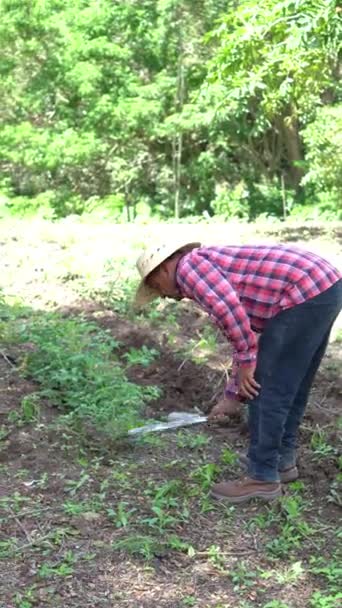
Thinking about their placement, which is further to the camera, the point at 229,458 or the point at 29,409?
the point at 29,409

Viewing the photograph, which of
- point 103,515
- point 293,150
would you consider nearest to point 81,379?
point 103,515

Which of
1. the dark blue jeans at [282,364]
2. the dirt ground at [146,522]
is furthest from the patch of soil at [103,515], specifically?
the dark blue jeans at [282,364]

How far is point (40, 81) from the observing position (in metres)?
18.9

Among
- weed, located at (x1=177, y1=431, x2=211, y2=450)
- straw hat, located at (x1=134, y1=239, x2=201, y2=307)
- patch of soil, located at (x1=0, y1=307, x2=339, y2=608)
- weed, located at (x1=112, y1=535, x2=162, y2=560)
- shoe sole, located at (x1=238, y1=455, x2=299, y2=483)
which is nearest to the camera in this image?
patch of soil, located at (x1=0, y1=307, x2=339, y2=608)

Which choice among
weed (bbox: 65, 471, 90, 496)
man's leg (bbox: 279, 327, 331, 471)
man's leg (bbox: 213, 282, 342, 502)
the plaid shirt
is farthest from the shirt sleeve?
weed (bbox: 65, 471, 90, 496)

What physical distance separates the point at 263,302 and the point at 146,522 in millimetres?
1024

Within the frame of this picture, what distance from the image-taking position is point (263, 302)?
3340 millimetres

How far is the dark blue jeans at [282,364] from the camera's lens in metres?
3.33

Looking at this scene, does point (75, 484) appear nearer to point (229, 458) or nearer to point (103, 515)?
point (103, 515)

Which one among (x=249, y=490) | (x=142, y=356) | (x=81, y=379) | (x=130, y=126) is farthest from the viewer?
(x=130, y=126)

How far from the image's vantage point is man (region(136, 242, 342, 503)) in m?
3.24

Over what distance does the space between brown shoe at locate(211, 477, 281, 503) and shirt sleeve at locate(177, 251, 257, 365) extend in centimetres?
63

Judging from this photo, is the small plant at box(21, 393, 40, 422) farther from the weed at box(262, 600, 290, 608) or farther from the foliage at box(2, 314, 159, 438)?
the weed at box(262, 600, 290, 608)

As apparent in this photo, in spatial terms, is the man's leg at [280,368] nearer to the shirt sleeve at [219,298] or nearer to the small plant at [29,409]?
the shirt sleeve at [219,298]
